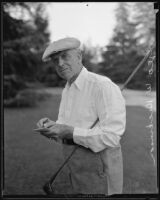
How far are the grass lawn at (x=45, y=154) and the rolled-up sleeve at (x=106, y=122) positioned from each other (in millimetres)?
378

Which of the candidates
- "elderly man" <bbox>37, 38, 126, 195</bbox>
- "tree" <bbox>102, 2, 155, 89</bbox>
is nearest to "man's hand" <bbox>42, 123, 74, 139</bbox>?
"elderly man" <bbox>37, 38, 126, 195</bbox>

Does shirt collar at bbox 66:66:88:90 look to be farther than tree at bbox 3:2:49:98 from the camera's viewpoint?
No

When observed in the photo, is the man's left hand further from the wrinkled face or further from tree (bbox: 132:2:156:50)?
tree (bbox: 132:2:156:50)

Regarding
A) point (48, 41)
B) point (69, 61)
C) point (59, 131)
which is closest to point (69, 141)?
point (59, 131)

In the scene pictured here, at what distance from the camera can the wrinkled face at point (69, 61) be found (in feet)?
4.67

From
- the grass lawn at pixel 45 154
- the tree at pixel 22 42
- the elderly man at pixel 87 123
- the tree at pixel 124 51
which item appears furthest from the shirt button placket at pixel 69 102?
the tree at pixel 22 42

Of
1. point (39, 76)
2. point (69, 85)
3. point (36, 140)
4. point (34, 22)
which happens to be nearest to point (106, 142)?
point (69, 85)

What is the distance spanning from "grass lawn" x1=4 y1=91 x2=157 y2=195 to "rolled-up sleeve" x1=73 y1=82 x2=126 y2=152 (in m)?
0.38

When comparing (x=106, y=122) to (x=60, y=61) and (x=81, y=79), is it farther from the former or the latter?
(x=60, y=61)

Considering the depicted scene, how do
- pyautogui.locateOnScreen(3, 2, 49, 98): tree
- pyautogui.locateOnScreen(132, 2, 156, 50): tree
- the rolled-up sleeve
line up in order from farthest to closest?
pyautogui.locateOnScreen(3, 2, 49, 98): tree → pyautogui.locateOnScreen(132, 2, 156, 50): tree → the rolled-up sleeve

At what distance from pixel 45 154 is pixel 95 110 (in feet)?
2.08

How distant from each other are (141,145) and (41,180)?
A: 625 millimetres

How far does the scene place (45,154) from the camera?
6.22 feet

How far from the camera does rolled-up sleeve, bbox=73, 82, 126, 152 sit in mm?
1312
